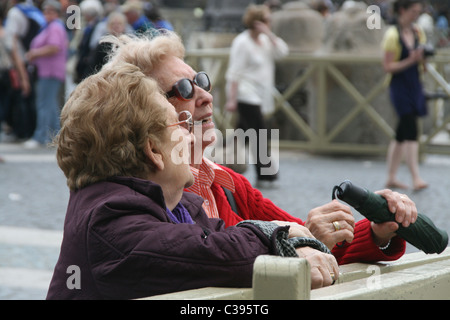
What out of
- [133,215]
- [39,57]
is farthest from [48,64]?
[133,215]

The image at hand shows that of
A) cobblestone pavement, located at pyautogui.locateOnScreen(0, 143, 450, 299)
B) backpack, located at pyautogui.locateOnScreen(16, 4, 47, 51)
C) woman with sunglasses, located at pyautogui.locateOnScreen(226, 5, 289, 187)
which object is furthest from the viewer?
backpack, located at pyautogui.locateOnScreen(16, 4, 47, 51)

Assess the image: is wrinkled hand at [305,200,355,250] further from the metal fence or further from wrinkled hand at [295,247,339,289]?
the metal fence

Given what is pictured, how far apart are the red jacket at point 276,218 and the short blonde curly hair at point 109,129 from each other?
0.85 metres

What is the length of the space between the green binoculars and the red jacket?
0.24 feet

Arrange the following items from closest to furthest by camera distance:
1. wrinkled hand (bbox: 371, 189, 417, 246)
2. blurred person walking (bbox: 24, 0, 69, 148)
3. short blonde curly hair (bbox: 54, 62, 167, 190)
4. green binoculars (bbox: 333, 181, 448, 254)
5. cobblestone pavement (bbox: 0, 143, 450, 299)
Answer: short blonde curly hair (bbox: 54, 62, 167, 190), green binoculars (bbox: 333, 181, 448, 254), wrinkled hand (bbox: 371, 189, 417, 246), cobblestone pavement (bbox: 0, 143, 450, 299), blurred person walking (bbox: 24, 0, 69, 148)

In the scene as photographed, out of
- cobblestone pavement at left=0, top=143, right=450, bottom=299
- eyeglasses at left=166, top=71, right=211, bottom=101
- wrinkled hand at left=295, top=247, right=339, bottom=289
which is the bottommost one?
cobblestone pavement at left=0, top=143, right=450, bottom=299

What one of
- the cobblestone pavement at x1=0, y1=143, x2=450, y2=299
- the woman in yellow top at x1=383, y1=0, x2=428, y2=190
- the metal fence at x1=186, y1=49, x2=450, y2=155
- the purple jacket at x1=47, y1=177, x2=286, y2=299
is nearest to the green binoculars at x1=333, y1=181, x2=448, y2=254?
the purple jacket at x1=47, y1=177, x2=286, y2=299

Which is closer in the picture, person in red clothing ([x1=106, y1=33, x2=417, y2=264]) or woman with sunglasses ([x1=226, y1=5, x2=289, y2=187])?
person in red clothing ([x1=106, y1=33, x2=417, y2=264])

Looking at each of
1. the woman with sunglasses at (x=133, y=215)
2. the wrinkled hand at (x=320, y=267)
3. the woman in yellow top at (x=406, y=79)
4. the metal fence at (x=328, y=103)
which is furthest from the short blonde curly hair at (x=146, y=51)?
the metal fence at (x=328, y=103)

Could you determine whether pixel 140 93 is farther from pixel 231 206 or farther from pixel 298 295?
pixel 231 206

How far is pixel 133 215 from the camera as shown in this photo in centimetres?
195

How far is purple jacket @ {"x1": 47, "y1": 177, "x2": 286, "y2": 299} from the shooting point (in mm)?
1875

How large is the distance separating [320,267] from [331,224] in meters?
0.51
